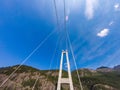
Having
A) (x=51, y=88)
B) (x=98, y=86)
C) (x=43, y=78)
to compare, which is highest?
(x=98, y=86)

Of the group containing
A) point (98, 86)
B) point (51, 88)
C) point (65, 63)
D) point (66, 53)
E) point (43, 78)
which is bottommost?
point (65, 63)

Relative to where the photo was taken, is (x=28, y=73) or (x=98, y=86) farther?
(x=98, y=86)

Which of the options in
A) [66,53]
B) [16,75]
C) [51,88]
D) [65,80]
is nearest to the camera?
[65,80]

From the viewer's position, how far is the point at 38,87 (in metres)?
146

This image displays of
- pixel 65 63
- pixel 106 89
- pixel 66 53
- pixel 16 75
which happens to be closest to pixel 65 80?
pixel 65 63

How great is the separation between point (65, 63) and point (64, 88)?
135246mm

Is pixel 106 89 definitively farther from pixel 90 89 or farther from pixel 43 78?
pixel 43 78

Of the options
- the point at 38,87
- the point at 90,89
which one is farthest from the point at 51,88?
the point at 90,89

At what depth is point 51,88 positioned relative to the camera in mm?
141125

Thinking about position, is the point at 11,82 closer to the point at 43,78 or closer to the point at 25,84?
the point at 25,84

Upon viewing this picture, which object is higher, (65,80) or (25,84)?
(25,84)

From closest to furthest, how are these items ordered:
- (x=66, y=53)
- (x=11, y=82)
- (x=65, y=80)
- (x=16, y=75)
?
(x=65, y=80)
(x=66, y=53)
(x=11, y=82)
(x=16, y=75)

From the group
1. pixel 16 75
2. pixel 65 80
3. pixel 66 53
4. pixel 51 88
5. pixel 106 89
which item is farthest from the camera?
pixel 106 89

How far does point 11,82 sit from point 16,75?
521 inches
